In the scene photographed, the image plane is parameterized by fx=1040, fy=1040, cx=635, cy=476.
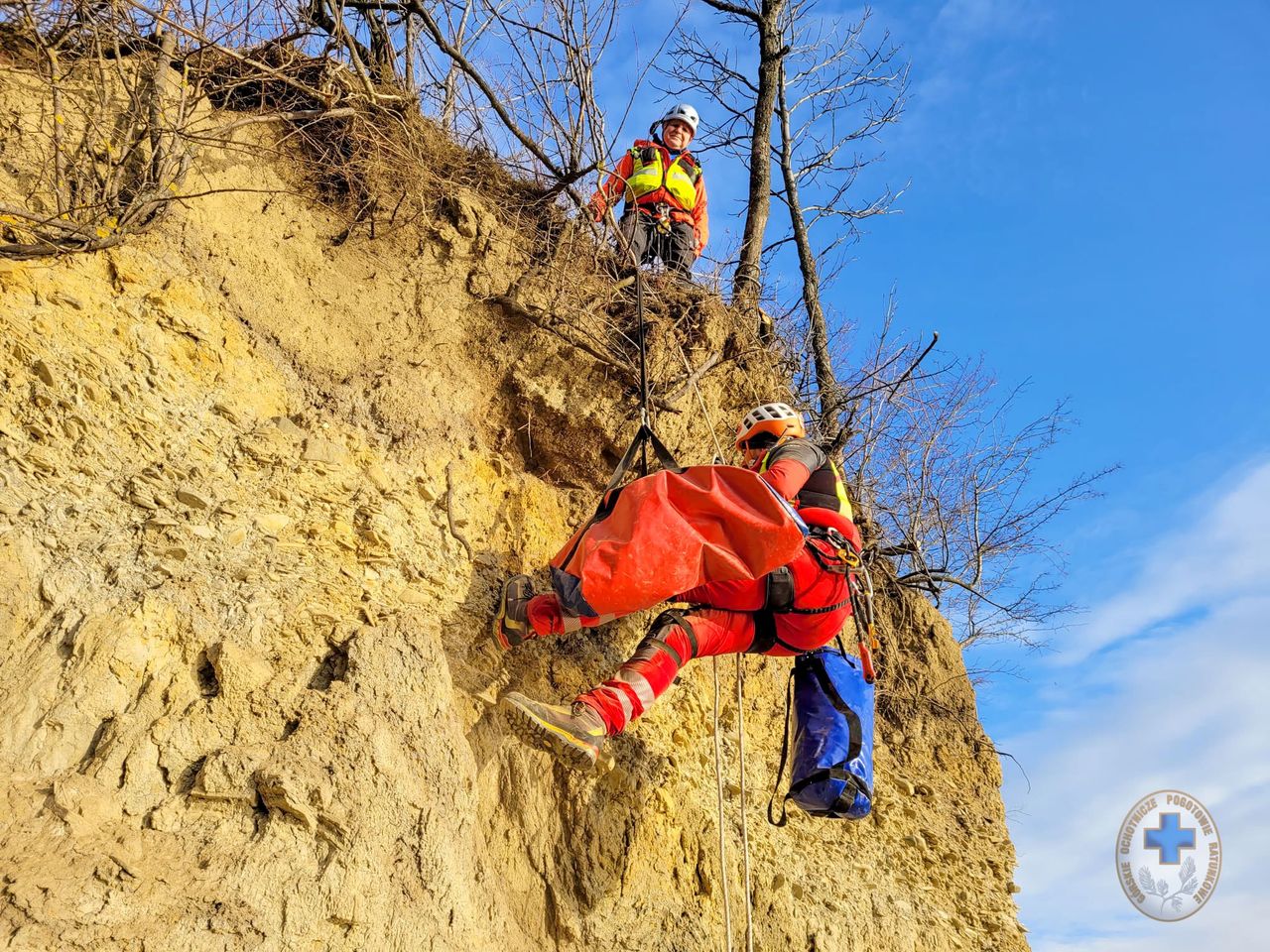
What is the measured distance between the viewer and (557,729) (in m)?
3.87

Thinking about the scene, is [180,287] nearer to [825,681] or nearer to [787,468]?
[787,468]

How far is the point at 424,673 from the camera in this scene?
4.12m

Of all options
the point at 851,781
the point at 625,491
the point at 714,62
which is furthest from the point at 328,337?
the point at 714,62

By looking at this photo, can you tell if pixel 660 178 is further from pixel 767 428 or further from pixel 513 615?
pixel 513 615

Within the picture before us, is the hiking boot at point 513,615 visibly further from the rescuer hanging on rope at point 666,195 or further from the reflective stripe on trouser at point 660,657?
the rescuer hanging on rope at point 666,195

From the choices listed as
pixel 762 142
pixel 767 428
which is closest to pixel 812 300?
pixel 762 142

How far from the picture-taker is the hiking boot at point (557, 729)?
388cm

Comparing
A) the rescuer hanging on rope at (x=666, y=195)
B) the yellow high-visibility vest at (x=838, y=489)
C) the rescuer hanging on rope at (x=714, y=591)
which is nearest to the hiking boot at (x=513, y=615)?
the rescuer hanging on rope at (x=714, y=591)

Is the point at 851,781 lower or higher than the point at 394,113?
lower

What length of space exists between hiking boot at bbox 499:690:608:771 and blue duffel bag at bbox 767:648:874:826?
1037mm

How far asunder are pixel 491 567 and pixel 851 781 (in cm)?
188

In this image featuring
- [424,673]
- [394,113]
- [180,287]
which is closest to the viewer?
[424,673]

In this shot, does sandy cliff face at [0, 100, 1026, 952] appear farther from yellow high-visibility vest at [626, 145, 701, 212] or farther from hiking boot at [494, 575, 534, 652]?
yellow high-visibility vest at [626, 145, 701, 212]

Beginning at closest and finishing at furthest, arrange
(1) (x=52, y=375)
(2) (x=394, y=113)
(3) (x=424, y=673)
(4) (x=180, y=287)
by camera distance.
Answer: (1) (x=52, y=375) → (3) (x=424, y=673) → (4) (x=180, y=287) → (2) (x=394, y=113)
